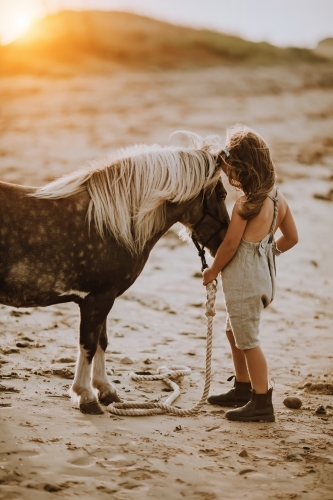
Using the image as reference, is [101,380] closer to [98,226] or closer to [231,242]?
[98,226]

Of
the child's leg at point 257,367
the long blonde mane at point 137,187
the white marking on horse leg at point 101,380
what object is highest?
the long blonde mane at point 137,187

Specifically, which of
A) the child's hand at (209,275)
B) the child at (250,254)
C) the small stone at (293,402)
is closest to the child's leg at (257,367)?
the child at (250,254)

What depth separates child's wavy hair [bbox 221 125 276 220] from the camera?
426 cm

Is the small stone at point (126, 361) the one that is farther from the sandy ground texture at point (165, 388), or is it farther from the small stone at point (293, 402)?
the small stone at point (293, 402)

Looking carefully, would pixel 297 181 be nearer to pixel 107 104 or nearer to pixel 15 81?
pixel 107 104

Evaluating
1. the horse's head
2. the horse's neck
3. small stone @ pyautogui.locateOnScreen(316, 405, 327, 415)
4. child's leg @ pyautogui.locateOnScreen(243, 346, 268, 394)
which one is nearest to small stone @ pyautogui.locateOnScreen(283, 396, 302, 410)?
→ small stone @ pyautogui.locateOnScreen(316, 405, 327, 415)

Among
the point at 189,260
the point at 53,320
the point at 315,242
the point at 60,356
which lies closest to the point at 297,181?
the point at 315,242

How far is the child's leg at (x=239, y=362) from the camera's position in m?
4.72

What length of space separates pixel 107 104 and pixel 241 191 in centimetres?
1599

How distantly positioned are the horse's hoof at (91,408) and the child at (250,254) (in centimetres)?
86

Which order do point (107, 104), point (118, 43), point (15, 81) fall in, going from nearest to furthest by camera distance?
point (107, 104), point (15, 81), point (118, 43)

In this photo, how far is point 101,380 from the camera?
462 cm

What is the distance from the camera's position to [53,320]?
640 centimetres

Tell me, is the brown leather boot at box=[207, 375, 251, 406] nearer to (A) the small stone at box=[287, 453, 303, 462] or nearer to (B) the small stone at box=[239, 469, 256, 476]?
(A) the small stone at box=[287, 453, 303, 462]
